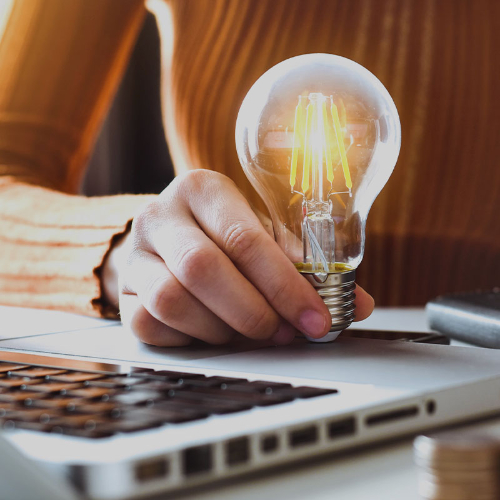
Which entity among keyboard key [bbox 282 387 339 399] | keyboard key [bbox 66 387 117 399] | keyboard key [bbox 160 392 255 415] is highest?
keyboard key [bbox 282 387 339 399]

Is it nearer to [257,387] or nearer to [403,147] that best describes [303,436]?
[257,387]

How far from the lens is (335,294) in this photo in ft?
1.18

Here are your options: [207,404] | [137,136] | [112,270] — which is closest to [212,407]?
[207,404]

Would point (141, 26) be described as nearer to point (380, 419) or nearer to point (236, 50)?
point (236, 50)

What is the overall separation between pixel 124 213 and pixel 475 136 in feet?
1.25

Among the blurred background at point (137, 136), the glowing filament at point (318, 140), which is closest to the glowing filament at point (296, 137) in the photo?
the glowing filament at point (318, 140)

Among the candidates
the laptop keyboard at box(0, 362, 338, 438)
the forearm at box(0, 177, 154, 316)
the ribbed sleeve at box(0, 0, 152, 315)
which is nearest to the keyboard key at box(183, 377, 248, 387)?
the laptop keyboard at box(0, 362, 338, 438)

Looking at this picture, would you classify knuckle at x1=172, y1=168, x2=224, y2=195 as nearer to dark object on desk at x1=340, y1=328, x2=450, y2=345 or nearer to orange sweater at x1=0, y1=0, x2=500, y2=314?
dark object on desk at x1=340, y1=328, x2=450, y2=345

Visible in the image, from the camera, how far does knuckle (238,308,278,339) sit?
351 millimetres

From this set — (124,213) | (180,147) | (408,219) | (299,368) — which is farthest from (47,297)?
(299,368)

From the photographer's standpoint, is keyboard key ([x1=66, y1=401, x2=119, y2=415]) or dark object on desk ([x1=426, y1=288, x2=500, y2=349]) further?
dark object on desk ([x1=426, y1=288, x2=500, y2=349])

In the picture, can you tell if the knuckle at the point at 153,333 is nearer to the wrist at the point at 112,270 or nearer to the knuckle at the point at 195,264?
the knuckle at the point at 195,264

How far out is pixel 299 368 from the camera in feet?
0.99

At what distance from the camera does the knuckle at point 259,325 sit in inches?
13.8
